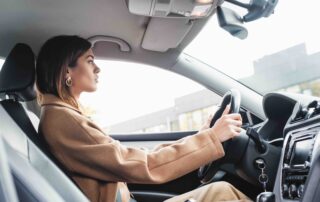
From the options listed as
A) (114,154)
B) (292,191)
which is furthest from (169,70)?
(292,191)

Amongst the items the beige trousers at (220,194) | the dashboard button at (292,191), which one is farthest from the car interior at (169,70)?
the beige trousers at (220,194)

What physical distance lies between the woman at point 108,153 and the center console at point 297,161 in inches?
8.3

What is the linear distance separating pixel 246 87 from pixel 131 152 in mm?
1019

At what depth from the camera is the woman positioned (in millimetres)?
1526

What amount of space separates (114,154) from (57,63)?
520 mm

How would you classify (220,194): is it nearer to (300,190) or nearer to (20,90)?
(300,190)

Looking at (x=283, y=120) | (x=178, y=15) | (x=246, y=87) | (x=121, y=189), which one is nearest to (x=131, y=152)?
(x=121, y=189)

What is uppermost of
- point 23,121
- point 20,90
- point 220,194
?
point 20,90

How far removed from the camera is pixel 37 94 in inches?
69.8

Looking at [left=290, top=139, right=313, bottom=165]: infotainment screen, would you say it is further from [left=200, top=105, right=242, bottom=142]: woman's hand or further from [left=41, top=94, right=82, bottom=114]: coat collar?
[left=41, top=94, right=82, bottom=114]: coat collar

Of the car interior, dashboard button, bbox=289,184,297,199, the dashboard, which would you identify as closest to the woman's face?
the car interior

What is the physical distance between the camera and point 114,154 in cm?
151

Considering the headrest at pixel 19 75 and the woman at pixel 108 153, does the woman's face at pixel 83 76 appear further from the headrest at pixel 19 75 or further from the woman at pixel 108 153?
the headrest at pixel 19 75

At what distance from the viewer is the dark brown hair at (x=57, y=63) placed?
1.76 meters
